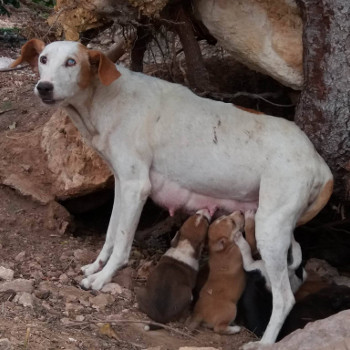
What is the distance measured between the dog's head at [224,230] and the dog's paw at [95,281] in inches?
34.0

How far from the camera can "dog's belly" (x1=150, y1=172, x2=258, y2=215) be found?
227 inches

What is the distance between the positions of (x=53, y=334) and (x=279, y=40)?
302 centimetres

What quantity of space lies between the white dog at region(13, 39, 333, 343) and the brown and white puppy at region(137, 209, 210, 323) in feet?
0.73

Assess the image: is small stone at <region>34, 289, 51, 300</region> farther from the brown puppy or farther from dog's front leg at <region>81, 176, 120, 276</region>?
the brown puppy

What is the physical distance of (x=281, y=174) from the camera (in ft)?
17.6

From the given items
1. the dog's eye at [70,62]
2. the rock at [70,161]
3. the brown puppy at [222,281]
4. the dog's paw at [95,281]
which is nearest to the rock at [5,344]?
the dog's paw at [95,281]

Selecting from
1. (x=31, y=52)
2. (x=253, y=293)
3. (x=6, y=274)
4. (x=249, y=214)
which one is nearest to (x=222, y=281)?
(x=253, y=293)

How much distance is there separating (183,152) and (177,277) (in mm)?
941

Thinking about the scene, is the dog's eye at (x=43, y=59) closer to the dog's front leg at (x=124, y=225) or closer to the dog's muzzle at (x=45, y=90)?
the dog's muzzle at (x=45, y=90)

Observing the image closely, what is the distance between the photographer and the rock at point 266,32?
599cm

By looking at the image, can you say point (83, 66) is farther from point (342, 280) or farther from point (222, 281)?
point (342, 280)

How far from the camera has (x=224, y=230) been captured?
5.71 meters

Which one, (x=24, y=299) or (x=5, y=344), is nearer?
(x=5, y=344)

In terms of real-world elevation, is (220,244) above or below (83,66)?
below
